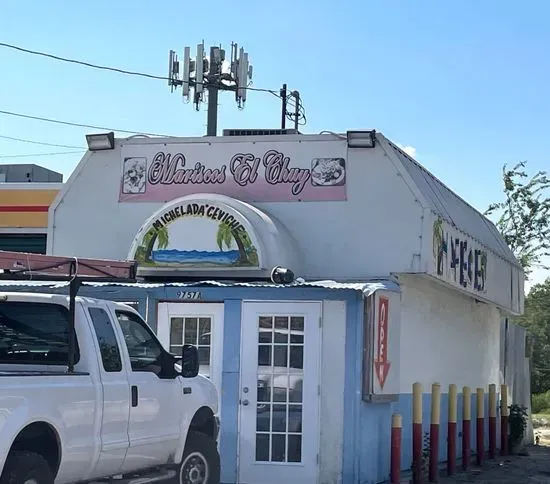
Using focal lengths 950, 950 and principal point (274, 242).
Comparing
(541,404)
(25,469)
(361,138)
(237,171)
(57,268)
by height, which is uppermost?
(361,138)

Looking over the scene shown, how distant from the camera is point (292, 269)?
13320 millimetres

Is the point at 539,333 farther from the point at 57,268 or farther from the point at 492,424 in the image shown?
the point at 57,268

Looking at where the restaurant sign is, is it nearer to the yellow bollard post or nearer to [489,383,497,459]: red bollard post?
the yellow bollard post

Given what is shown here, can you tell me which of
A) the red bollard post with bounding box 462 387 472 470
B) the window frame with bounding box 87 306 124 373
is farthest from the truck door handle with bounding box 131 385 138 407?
the red bollard post with bounding box 462 387 472 470

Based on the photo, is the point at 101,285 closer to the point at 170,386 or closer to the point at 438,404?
the point at 170,386

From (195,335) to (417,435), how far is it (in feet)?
11.3

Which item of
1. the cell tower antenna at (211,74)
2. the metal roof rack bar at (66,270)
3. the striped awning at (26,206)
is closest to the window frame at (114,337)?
the metal roof rack bar at (66,270)

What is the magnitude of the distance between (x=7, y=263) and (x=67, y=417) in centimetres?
132

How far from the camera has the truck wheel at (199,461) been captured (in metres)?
8.97

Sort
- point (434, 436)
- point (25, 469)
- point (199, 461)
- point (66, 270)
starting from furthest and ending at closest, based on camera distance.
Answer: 1. point (434, 436)
2. point (199, 461)
3. point (66, 270)
4. point (25, 469)

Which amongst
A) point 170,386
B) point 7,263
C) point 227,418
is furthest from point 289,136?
point 7,263

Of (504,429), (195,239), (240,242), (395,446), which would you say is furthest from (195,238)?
(504,429)

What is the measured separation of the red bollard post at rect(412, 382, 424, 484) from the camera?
12949 millimetres

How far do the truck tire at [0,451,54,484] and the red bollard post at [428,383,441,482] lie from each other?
789 cm
